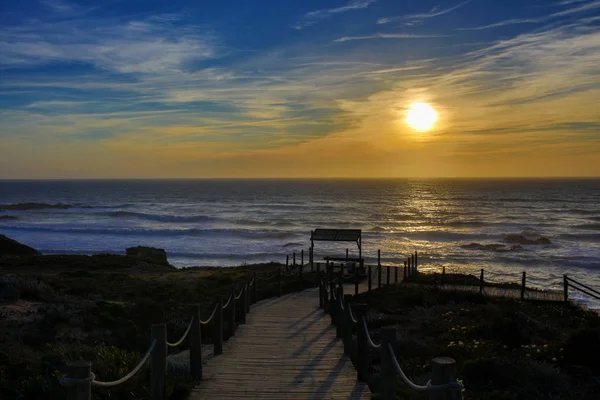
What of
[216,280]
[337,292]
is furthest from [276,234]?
[337,292]

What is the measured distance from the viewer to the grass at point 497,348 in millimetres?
8383

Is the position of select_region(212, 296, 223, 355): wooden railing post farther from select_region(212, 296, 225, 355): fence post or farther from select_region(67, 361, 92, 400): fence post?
select_region(67, 361, 92, 400): fence post

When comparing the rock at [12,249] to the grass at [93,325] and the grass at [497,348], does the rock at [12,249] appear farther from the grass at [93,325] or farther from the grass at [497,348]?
the grass at [497,348]

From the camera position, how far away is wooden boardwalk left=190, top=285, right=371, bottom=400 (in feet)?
23.8

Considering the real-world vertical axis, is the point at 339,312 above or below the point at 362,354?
below

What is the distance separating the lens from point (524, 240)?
194ft

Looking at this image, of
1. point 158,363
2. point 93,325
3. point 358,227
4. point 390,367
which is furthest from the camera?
point 358,227

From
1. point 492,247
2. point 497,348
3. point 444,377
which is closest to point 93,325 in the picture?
point 497,348

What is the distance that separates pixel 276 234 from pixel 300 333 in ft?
178

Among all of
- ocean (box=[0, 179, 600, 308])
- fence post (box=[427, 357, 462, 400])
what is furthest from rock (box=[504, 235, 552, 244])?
fence post (box=[427, 357, 462, 400])

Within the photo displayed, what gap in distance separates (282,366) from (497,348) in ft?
17.9

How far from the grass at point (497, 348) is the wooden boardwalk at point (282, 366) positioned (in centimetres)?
101

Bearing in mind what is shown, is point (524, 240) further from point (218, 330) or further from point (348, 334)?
point (218, 330)

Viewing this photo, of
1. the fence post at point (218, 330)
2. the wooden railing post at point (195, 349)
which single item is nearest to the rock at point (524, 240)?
the fence post at point (218, 330)
